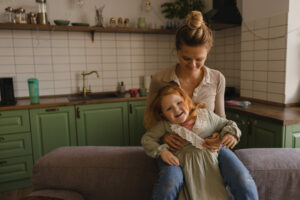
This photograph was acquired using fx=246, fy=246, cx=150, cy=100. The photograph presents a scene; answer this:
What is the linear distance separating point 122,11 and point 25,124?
5.97 feet

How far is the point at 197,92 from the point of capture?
4.41ft

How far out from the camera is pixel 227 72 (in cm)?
316

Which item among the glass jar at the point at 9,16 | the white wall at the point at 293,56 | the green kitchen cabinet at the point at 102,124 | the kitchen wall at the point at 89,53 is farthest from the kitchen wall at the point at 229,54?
the glass jar at the point at 9,16

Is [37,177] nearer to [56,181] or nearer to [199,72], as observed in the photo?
[56,181]

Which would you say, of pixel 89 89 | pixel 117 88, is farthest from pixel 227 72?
pixel 89 89

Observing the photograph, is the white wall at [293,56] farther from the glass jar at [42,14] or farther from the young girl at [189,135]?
the glass jar at [42,14]

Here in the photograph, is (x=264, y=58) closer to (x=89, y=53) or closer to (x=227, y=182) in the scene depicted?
(x=227, y=182)

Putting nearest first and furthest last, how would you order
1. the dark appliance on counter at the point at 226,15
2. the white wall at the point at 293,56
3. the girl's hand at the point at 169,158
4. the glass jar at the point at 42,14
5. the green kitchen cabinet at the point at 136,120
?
the girl's hand at the point at 169,158 < the white wall at the point at 293,56 < the dark appliance on counter at the point at 226,15 < the glass jar at the point at 42,14 < the green kitchen cabinet at the point at 136,120

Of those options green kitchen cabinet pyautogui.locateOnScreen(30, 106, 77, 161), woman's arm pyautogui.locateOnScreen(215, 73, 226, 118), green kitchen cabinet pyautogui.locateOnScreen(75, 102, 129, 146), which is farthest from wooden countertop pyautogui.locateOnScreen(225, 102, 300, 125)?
green kitchen cabinet pyautogui.locateOnScreen(30, 106, 77, 161)

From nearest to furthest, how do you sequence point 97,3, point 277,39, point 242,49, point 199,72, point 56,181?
point 56,181
point 199,72
point 277,39
point 242,49
point 97,3

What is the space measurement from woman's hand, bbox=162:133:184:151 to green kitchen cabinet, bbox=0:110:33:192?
1.77 meters

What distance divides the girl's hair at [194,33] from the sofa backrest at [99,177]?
0.63 m

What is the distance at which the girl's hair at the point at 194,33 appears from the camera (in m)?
1.17

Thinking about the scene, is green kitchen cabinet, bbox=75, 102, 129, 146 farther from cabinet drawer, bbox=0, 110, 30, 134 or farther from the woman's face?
the woman's face
